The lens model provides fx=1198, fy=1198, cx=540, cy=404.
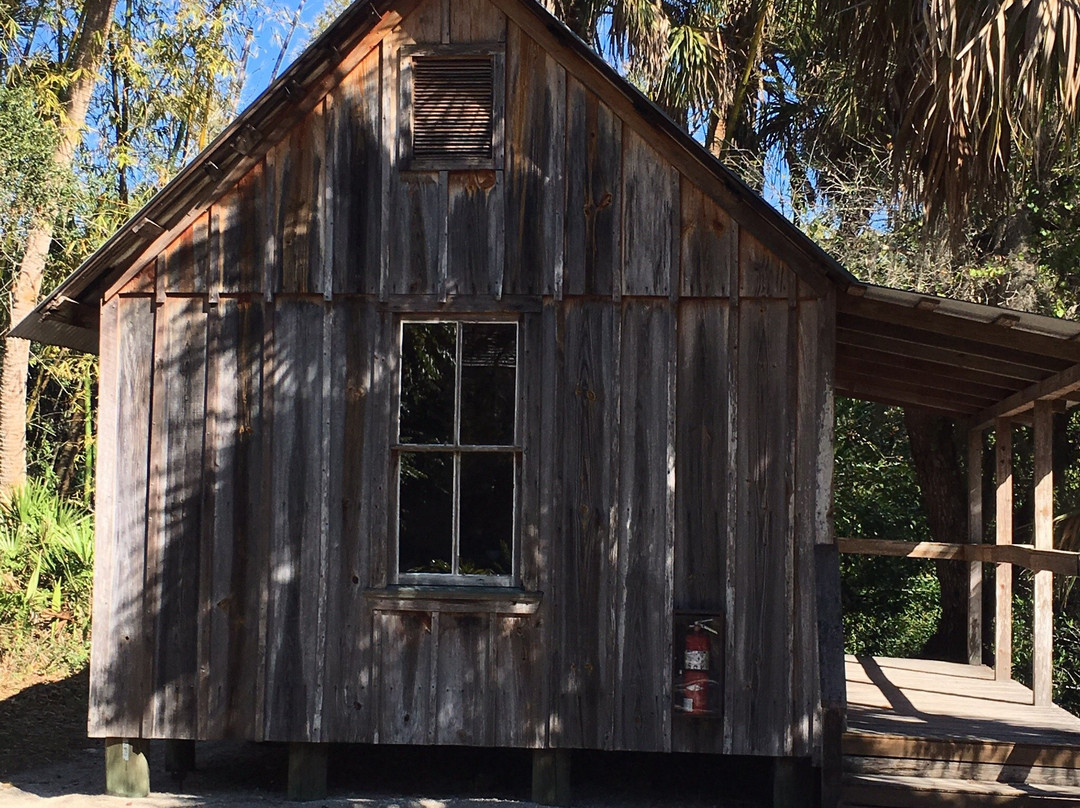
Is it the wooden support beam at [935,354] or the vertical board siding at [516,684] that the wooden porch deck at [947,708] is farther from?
the wooden support beam at [935,354]

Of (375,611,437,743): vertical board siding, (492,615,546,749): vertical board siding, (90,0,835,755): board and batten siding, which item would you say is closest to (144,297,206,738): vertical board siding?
(90,0,835,755): board and batten siding

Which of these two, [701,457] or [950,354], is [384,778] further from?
[950,354]

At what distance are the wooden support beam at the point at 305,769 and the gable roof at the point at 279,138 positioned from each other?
3.29 meters

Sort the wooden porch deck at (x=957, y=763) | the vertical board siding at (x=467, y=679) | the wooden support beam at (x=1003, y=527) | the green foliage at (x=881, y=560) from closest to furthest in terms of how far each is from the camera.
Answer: the wooden porch deck at (x=957, y=763) → the vertical board siding at (x=467, y=679) → the wooden support beam at (x=1003, y=527) → the green foliage at (x=881, y=560)

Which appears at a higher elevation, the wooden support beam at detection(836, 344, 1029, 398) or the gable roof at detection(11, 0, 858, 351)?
the gable roof at detection(11, 0, 858, 351)

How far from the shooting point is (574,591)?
7.61 m

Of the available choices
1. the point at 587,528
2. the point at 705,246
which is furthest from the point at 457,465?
the point at 705,246

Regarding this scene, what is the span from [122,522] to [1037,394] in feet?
21.3

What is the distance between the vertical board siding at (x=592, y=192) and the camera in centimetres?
771

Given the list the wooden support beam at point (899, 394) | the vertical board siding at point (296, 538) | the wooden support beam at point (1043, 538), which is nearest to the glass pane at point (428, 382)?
the vertical board siding at point (296, 538)

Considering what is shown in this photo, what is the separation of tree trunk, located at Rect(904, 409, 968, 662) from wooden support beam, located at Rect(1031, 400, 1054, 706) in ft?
15.6

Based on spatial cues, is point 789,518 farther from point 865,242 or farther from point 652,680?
point 865,242

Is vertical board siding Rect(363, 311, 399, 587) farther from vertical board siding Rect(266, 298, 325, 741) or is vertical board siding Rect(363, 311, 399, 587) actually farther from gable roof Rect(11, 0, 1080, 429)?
gable roof Rect(11, 0, 1080, 429)

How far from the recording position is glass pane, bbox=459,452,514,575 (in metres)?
7.73
